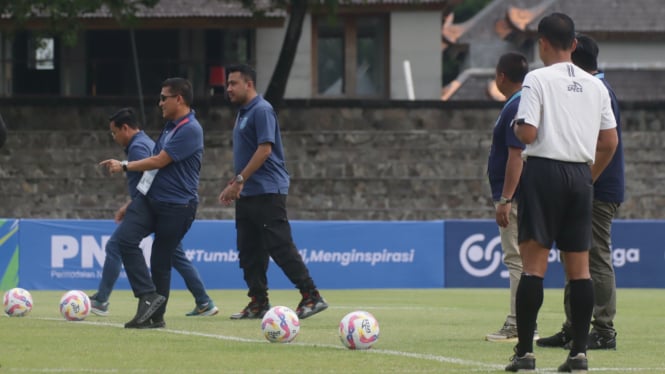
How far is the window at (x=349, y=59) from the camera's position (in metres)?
40.2

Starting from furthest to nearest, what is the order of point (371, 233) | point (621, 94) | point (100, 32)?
point (621, 94), point (100, 32), point (371, 233)

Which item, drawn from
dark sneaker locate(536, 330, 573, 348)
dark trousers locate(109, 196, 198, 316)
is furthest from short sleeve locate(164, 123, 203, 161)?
dark sneaker locate(536, 330, 573, 348)

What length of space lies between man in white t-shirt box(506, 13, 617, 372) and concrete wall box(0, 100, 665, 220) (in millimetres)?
21463

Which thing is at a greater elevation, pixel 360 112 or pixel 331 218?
pixel 360 112

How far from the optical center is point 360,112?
111ft

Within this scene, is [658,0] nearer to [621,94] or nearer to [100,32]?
[621,94]

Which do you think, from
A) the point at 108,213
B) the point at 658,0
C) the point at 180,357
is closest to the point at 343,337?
the point at 180,357

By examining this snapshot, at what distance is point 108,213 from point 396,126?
735 cm

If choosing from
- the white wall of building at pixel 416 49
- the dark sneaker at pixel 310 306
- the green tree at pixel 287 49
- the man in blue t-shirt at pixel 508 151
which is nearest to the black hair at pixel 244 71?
the dark sneaker at pixel 310 306

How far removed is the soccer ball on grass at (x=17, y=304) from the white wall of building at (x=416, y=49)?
90.4 ft

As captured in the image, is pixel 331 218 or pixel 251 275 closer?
pixel 251 275

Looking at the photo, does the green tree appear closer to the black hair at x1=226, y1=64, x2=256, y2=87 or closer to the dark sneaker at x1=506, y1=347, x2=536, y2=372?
the black hair at x1=226, y1=64, x2=256, y2=87

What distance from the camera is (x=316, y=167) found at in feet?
104

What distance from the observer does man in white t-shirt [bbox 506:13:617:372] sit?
8406 mm
